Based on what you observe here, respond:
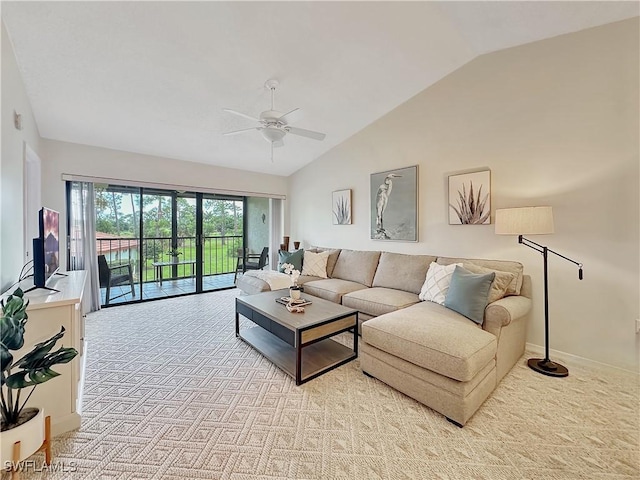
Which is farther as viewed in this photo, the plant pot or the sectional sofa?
the sectional sofa

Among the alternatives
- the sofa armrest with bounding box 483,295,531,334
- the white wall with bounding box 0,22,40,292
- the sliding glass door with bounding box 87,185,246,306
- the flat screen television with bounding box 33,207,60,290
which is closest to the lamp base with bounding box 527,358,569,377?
the sofa armrest with bounding box 483,295,531,334

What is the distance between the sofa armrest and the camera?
220 cm

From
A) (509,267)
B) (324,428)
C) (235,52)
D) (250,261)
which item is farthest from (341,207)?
(324,428)

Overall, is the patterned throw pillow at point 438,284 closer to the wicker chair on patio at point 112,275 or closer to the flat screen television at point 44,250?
the flat screen television at point 44,250

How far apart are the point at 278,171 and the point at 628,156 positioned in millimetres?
4943

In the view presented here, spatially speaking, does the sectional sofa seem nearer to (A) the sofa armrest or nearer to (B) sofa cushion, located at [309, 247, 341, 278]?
(A) the sofa armrest

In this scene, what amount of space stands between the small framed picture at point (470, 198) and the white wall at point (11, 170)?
4134mm

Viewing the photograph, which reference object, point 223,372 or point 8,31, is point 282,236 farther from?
point 8,31

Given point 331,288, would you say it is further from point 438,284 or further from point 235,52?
point 235,52

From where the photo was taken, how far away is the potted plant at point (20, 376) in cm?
121

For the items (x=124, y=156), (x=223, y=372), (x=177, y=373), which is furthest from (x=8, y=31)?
(x=223, y=372)

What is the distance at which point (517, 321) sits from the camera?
2.50 meters

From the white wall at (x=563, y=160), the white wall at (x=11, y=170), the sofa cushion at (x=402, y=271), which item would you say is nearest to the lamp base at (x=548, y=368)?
the white wall at (x=563, y=160)

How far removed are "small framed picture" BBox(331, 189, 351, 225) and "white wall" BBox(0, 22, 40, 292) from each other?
12.6ft
